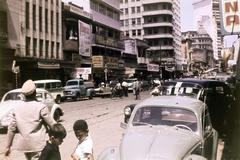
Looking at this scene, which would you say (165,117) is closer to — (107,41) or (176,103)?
(176,103)

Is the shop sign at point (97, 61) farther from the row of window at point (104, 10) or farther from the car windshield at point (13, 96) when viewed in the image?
the car windshield at point (13, 96)

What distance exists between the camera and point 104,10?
251 feet

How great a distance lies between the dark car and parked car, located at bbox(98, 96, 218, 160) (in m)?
5.40

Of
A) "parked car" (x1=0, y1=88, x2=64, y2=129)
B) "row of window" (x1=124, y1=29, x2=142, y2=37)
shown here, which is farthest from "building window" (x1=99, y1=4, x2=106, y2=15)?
"parked car" (x1=0, y1=88, x2=64, y2=129)

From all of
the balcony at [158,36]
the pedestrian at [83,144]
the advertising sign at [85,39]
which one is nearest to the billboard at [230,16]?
the pedestrian at [83,144]

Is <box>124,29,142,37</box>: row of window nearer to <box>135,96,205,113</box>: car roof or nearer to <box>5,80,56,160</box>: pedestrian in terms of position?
<box>135,96,205,113</box>: car roof

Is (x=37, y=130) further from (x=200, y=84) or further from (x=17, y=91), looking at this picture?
(x=17, y=91)

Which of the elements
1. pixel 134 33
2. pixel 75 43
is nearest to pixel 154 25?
pixel 134 33

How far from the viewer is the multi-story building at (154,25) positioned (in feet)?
409

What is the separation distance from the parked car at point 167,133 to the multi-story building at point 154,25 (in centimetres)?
11431

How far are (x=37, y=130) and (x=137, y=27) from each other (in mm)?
121486

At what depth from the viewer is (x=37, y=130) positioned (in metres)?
6.83

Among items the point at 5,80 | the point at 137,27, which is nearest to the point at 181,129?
the point at 5,80

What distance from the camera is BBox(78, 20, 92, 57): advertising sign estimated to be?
194ft
